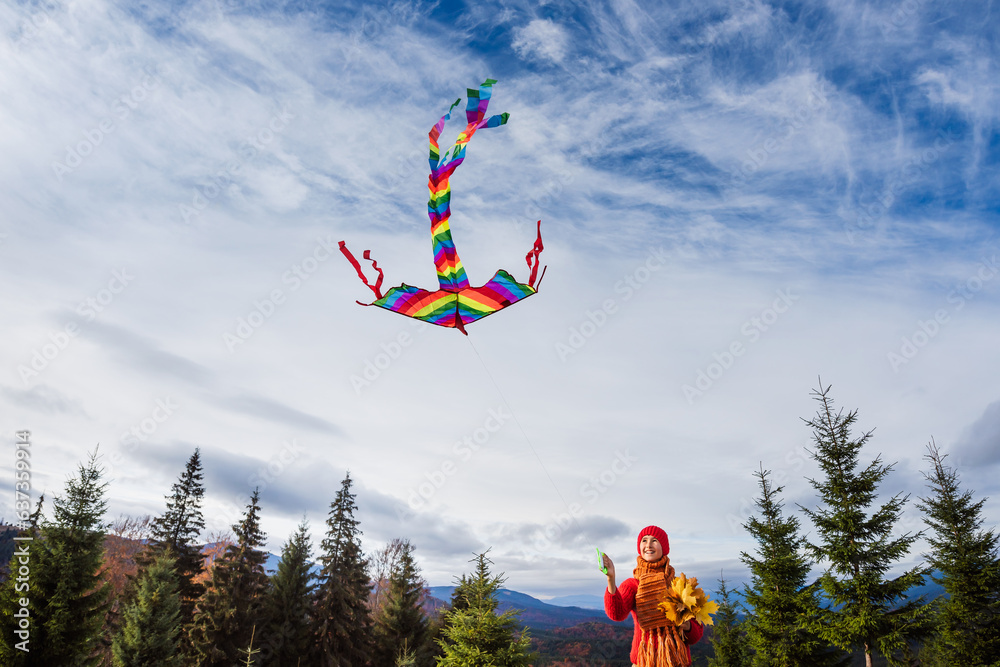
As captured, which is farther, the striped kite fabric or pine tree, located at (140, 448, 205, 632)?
pine tree, located at (140, 448, 205, 632)

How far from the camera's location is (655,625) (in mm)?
4961

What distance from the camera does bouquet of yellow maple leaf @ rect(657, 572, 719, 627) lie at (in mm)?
4727

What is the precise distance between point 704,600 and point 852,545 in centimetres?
1545

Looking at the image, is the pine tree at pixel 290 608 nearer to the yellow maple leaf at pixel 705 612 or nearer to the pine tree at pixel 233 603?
the pine tree at pixel 233 603

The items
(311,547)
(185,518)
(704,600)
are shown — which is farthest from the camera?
(185,518)

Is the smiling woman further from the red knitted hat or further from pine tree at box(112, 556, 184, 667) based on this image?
pine tree at box(112, 556, 184, 667)

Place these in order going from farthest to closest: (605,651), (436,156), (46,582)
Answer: (605,651) < (46,582) < (436,156)

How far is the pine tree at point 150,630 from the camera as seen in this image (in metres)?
18.4

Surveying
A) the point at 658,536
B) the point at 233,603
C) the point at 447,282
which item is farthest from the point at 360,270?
the point at 233,603

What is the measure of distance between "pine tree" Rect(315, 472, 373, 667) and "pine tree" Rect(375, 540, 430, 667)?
34.5 inches

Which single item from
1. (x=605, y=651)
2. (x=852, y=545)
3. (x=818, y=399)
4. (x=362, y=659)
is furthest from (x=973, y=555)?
(x=605, y=651)

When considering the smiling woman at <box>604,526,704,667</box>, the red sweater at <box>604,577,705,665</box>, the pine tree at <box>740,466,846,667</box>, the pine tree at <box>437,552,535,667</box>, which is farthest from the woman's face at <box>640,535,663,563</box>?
the pine tree at <box>740,466,846,667</box>

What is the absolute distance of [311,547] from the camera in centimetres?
2727

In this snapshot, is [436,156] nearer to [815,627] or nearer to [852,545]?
[852,545]
